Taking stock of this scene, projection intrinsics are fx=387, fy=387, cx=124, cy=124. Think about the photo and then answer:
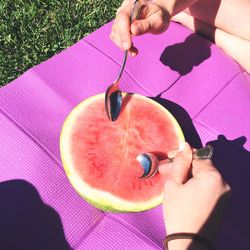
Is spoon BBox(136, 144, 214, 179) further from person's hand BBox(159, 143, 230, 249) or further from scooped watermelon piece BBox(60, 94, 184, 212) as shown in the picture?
person's hand BBox(159, 143, 230, 249)

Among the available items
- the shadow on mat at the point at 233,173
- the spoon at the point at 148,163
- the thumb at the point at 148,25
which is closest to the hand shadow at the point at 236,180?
the shadow on mat at the point at 233,173

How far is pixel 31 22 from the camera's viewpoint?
227cm

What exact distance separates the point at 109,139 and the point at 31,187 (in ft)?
1.12

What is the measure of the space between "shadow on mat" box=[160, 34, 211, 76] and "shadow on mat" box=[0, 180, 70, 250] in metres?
0.91

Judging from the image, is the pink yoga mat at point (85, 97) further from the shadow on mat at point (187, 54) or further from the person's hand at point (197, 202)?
the person's hand at point (197, 202)

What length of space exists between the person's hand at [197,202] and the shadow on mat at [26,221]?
1.47ft

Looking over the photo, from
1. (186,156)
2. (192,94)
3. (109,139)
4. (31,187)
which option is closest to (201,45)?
(192,94)

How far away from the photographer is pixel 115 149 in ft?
4.49

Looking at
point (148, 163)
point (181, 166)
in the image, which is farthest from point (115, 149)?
point (181, 166)

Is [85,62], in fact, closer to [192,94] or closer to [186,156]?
[192,94]

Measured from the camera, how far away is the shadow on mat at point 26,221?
1.33 metres

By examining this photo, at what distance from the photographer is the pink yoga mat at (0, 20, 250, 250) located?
137 centimetres

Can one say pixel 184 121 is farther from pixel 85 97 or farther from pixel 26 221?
pixel 26 221

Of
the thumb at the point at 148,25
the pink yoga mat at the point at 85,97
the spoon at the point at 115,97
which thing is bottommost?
the pink yoga mat at the point at 85,97
